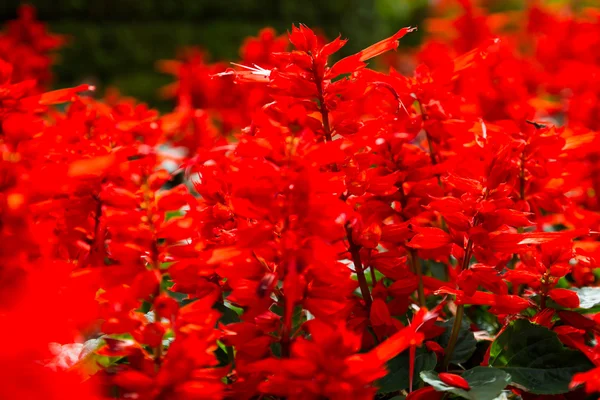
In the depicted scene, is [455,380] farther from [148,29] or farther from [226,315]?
[148,29]

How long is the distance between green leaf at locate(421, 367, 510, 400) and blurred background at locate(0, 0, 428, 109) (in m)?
6.13

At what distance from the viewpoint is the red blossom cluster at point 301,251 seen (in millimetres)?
649

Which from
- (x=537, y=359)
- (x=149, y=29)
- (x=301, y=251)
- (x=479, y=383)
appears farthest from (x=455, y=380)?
(x=149, y=29)

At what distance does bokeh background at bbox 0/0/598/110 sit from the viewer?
6.69m

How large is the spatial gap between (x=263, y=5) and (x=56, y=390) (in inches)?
280

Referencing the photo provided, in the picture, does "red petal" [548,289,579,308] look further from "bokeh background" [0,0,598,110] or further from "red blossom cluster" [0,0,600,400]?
"bokeh background" [0,0,598,110]

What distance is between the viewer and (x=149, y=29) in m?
6.88

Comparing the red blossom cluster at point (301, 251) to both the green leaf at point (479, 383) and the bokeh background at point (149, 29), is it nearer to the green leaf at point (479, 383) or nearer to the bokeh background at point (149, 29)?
the green leaf at point (479, 383)

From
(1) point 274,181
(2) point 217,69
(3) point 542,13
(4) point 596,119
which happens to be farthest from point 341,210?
(3) point 542,13

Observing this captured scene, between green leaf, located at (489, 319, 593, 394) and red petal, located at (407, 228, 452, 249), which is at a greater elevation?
red petal, located at (407, 228, 452, 249)

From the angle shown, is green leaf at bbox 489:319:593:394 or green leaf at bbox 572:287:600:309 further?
green leaf at bbox 572:287:600:309

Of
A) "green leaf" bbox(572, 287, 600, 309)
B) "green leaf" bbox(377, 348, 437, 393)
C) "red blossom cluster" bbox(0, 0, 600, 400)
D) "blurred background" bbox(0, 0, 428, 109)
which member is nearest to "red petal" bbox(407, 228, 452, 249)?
"red blossom cluster" bbox(0, 0, 600, 400)

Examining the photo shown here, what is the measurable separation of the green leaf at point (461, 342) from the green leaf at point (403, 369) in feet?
0.15

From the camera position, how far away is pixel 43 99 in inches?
37.6
